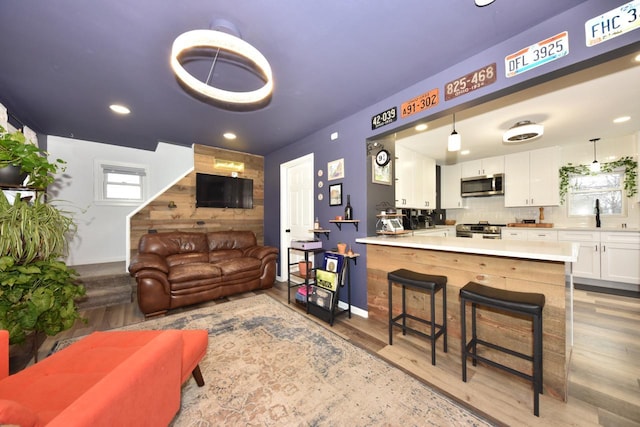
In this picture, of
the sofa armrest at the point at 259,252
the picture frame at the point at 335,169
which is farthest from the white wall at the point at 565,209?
the sofa armrest at the point at 259,252

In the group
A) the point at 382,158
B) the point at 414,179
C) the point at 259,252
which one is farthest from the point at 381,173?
the point at 259,252

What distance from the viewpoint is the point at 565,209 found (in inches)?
171

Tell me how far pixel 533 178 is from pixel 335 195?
3.95 m

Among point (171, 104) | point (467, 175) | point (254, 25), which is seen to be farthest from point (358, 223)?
point (467, 175)

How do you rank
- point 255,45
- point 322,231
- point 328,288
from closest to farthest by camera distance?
point 255,45 → point 328,288 → point 322,231

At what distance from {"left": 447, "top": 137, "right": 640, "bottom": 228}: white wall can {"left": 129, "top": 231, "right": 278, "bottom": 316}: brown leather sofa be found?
462 centimetres

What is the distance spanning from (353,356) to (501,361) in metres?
1.15

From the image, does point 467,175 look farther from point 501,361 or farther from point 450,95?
point 501,361

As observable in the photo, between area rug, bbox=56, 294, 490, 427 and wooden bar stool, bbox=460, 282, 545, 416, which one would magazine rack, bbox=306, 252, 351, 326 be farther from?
wooden bar stool, bbox=460, 282, 545, 416

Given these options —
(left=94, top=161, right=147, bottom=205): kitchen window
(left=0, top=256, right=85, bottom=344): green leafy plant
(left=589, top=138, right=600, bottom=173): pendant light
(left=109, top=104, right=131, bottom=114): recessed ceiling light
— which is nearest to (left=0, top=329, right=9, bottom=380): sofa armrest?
(left=0, top=256, right=85, bottom=344): green leafy plant

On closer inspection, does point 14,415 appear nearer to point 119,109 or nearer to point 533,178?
point 119,109

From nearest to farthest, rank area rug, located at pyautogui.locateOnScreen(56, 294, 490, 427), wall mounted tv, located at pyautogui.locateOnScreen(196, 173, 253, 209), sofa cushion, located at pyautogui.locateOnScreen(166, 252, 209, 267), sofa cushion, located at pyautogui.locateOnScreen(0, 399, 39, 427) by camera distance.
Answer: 1. sofa cushion, located at pyautogui.locateOnScreen(0, 399, 39, 427)
2. area rug, located at pyautogui.locateOnScreen(56, 294, 490, 427)
3. sofa cushion, located at pyautogui.locateOnScreen(166, 252, 209, 267)
4. wall mounted tv, located at pyautogui.locateOnScreen(196, 173, 253, 209)

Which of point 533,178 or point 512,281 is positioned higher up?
point 533,178

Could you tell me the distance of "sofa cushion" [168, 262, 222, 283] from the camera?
9.89 feet
